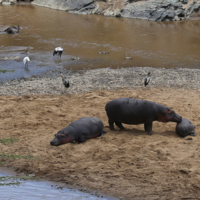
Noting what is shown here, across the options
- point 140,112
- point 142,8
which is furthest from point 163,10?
point 140,112

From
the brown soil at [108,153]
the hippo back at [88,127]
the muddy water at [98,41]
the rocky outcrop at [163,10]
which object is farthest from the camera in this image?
the rocky outcrop at [163,10]

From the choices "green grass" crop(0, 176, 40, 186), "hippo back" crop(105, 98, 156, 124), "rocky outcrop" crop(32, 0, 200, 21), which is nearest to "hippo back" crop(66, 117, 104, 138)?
"hippo back" crop(105, 98, 156, 124)

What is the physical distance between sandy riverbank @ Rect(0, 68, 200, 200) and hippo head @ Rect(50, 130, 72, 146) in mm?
127

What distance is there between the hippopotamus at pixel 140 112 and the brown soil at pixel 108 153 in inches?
14.5

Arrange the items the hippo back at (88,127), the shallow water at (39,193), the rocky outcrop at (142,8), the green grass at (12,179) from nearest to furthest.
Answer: the shallow water at (39,193) → the green grass at (12,179) → the hippo back at (88,127) → the rocky outcrop at (142,8)

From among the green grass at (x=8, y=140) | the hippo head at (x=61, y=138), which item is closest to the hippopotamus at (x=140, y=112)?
the hippo head at (x=61, y=138)

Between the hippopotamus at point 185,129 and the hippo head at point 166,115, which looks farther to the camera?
the hippo head at point 166,115

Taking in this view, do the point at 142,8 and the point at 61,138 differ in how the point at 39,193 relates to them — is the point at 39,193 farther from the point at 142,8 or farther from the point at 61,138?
the point at 142,8

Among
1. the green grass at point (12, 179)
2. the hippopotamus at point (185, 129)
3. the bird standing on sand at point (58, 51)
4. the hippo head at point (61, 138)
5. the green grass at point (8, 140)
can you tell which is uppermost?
the bird standing on sand at point (58, 51)

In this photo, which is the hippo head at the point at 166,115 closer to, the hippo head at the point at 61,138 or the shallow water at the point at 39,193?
the hippo head at the point at 61,138

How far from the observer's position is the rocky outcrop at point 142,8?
102ft

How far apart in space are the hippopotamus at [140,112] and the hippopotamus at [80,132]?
24.0 inches

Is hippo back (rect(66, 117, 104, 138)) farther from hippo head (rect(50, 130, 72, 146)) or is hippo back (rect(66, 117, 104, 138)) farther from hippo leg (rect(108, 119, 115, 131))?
hippo leg (rect(108, 119, 115, 131))

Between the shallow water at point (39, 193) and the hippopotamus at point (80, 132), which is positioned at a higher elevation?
the hippopotamus at point (80, 132)
